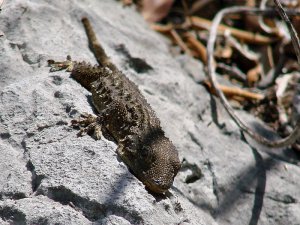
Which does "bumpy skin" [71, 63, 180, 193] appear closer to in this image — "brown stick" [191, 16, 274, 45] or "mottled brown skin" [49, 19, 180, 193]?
"mottled brown skin" [49, 19, 180, 193]

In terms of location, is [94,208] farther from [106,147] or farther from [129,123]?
[129,123]

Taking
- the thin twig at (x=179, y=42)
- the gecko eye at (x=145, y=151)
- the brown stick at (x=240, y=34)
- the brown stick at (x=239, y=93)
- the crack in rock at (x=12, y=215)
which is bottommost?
the brown stick at (x=239, y=93)

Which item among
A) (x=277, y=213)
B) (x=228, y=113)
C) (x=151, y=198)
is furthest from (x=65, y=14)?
(x=277, y=213)

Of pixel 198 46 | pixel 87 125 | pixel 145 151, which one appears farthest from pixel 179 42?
pixel 145 151

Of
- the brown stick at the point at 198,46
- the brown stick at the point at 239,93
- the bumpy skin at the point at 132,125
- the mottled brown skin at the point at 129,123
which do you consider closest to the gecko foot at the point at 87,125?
the mottled brown skin at the point at 129,123

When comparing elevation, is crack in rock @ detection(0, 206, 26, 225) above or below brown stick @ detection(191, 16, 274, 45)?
above

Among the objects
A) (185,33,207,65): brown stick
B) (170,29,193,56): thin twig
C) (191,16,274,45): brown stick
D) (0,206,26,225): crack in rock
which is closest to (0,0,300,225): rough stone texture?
(0,206,26,225): crack in rock

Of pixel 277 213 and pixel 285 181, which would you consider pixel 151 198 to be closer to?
pixel 277 213

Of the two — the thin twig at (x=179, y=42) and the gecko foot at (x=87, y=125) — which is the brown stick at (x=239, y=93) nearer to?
the thin twig at (x=179, y=42)
